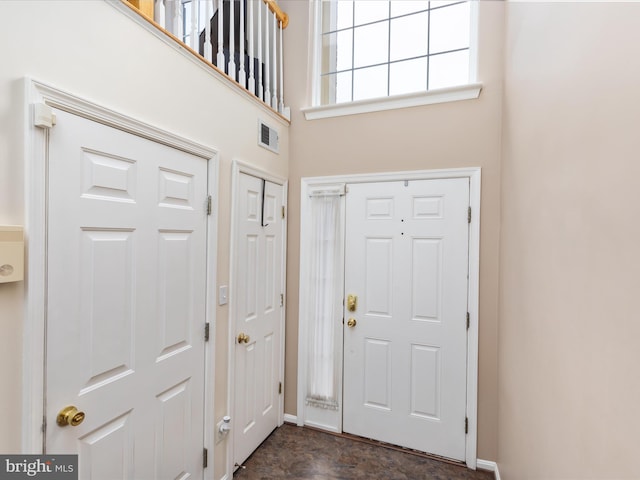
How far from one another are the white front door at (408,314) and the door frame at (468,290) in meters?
→ 0.04

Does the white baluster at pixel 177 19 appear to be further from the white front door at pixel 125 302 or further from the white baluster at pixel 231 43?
the white front door at pixel 125 302

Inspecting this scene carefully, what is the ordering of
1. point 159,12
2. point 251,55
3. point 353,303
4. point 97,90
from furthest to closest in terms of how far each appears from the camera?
point 353,303 → point 251,55 → point 159,12 → point 97,90

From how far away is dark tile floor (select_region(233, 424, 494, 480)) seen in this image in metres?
2.16

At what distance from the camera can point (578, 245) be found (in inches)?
35.8

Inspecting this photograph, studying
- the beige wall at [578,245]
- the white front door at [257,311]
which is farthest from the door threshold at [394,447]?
the beige wall at [578,245]

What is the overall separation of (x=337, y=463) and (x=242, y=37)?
309 centimetres

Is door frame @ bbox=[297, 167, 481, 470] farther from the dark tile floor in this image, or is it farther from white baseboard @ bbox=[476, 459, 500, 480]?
the dark tile floor

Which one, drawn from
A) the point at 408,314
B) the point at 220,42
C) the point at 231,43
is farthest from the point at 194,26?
the point at 408,314

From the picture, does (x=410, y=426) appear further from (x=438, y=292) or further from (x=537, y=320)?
(x=537, y=320)

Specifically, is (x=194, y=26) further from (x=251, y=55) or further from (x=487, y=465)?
(x=487, y=465)

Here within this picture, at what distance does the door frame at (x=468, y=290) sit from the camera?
2.28 m

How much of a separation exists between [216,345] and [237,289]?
0.38 meters

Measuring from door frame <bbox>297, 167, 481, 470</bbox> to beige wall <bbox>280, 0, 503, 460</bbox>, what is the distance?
44 millimetres

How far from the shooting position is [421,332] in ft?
7.91
